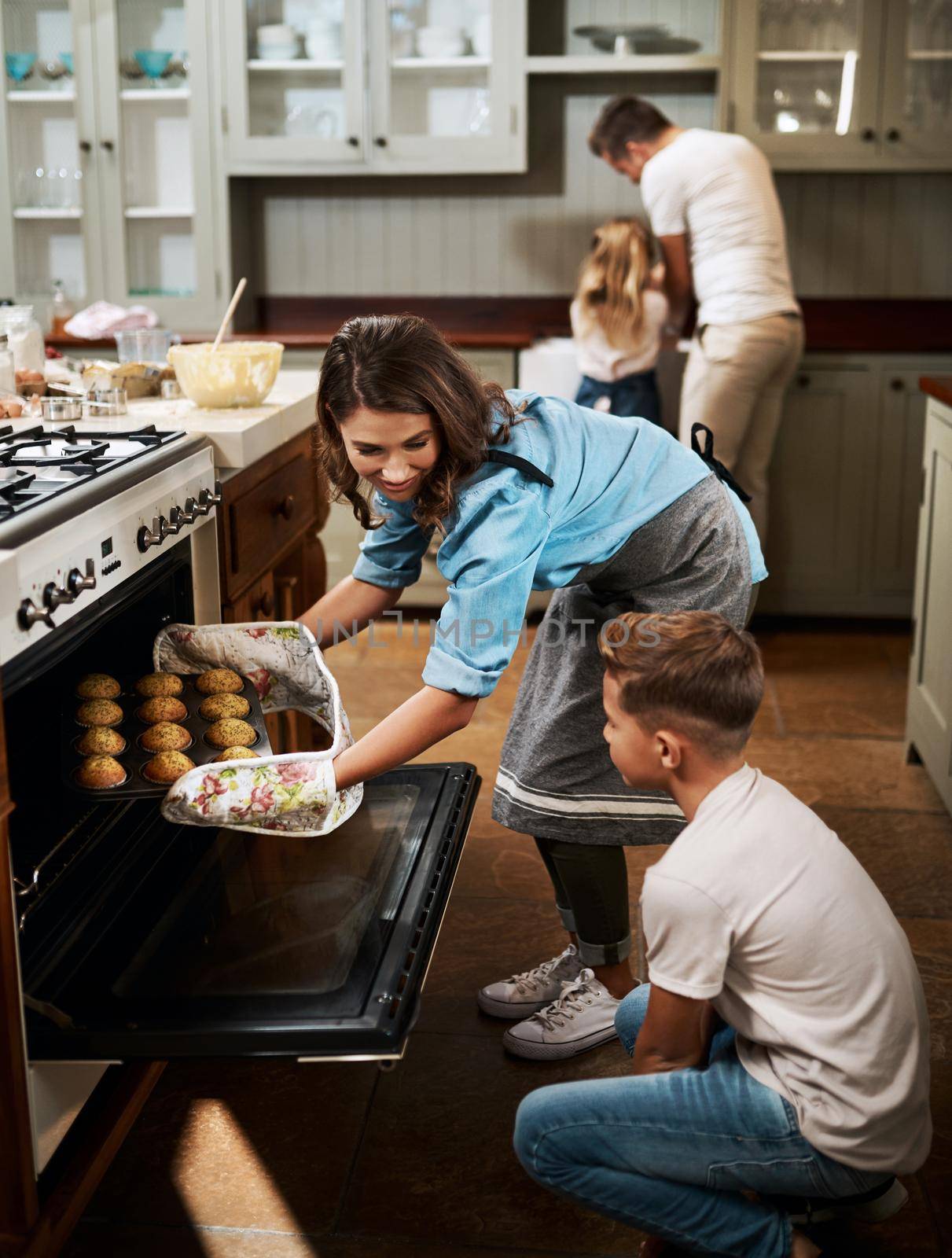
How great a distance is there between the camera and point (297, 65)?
161 inches

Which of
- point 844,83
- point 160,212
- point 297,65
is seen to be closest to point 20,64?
point 160,212

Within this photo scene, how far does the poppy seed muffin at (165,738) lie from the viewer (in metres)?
1.59

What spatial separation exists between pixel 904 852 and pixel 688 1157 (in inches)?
56.7

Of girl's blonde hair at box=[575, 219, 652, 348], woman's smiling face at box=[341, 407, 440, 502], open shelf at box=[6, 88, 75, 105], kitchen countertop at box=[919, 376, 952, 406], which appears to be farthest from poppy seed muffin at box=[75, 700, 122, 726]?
open shelf at box=[6, 88, 75, 105]

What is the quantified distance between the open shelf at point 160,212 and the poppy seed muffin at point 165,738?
117 inches

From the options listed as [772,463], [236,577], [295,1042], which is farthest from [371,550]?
[772,463]

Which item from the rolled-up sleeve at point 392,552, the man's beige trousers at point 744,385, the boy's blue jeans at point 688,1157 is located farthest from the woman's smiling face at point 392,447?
the man's beige trousers at point 744,385

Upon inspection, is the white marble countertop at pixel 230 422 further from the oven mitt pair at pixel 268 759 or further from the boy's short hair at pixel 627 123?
the boy's short hair at pixel 627 123

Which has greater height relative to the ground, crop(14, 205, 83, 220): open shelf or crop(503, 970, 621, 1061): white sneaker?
crop(14, 205, 83, 220): open shelf

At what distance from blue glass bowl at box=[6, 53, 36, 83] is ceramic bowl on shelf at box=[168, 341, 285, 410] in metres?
2.56

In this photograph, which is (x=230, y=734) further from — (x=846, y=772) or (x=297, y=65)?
(x=297, y=65)

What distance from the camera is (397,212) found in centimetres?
454

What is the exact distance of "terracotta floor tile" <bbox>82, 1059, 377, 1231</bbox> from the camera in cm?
162

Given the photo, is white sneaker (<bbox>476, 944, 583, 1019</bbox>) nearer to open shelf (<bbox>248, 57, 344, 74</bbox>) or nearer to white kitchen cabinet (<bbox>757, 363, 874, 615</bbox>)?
white kitchen cabinet (<bbox>757, 363, 874, 615</bbox>)
